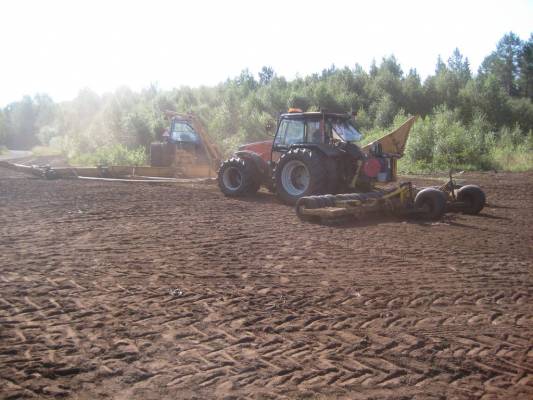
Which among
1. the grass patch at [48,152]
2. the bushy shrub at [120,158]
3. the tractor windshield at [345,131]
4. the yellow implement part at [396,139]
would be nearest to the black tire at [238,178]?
the tractor windshield at [345,131]

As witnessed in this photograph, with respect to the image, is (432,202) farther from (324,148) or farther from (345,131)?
(345,131)

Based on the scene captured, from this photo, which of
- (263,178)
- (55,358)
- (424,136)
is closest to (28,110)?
(424,136)

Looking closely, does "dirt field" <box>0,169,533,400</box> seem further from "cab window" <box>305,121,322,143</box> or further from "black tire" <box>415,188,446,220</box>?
"cab window" <box>305,121,322,143</box>

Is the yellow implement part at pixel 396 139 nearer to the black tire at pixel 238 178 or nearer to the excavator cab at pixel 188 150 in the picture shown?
the black tire at pixel 238 178

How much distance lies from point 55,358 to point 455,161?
21.8m

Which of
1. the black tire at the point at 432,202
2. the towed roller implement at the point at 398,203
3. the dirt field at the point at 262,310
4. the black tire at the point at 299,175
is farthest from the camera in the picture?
the black tire at the point at 299,175

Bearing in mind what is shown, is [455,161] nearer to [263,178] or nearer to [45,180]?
[263,178]

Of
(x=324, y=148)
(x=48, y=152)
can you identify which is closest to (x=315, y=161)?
(x=324, y=148)

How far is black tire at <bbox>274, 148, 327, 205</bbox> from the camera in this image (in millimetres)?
10680

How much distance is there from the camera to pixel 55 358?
362 centimetres

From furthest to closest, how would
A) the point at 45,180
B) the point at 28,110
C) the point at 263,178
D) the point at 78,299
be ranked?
1. the point at 28,110
2. the point at 45,180
3. the point at 263,178
4. the point at 78,299

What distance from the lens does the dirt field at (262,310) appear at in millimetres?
3373

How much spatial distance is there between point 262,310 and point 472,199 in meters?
7.07

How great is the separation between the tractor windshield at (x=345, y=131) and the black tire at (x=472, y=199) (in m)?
2.39
